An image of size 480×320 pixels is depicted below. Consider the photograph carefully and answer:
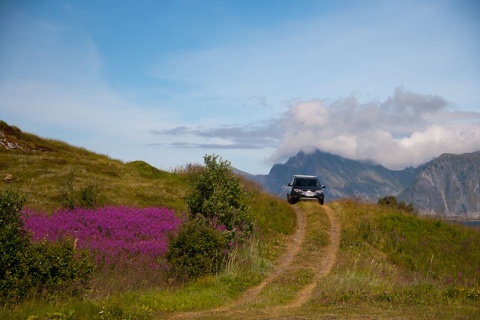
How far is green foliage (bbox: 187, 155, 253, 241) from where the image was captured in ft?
66.7

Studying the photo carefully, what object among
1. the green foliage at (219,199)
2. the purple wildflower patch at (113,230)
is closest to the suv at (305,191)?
the purple wildflower patch at (113,230)

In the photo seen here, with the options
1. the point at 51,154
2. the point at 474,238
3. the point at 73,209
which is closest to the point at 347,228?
the point at 474,238

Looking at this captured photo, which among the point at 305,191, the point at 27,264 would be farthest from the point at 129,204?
the point at 27,264

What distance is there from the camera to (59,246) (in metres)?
12.7

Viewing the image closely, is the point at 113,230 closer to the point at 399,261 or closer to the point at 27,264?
the point at 27,264

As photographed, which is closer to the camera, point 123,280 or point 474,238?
point 123,280

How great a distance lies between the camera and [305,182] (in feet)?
130

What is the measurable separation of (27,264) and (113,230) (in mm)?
10187

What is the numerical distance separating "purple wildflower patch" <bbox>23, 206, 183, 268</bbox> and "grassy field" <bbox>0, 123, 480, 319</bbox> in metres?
1.94

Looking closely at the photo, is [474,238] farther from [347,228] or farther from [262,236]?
[262,236]

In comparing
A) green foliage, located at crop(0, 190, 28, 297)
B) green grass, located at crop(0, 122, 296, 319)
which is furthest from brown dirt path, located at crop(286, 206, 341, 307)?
green foliage, located at crop(0, 190, 28, 297)

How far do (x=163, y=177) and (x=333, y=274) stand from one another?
23.2 m

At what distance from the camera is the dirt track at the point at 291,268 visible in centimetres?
1261

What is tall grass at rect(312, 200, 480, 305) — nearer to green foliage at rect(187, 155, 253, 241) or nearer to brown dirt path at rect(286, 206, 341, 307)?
brown dirt path at rect(286, 206, 341, 307)
